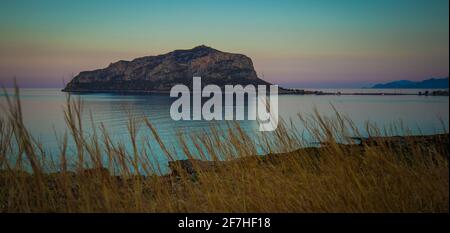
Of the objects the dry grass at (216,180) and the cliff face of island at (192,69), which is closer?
the dry grass at (216,180)

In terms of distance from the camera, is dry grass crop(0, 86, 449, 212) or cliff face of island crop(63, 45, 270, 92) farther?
cliff face of island crop(63, 45, 270, 92)

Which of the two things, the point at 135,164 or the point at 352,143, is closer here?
the point at 135,164

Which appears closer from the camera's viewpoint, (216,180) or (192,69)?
(216,180)

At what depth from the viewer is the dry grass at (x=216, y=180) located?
267 centimetres

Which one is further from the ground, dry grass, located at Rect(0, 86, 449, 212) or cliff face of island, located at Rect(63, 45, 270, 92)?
cliff face of island, located at Rect(63, 45, 270, 92)

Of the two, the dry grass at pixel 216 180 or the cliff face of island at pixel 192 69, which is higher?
the cliff face of island at pixel 192 69

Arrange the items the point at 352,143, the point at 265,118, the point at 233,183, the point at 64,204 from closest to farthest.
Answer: the point at 64,204 < the point at 233,183 < the point at 352,143 < the point at 265,118

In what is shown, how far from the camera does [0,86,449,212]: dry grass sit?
8.75 ft

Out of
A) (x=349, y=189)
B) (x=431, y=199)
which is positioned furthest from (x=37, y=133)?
(x=431, y=199)

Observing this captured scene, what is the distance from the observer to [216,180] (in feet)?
10.3
